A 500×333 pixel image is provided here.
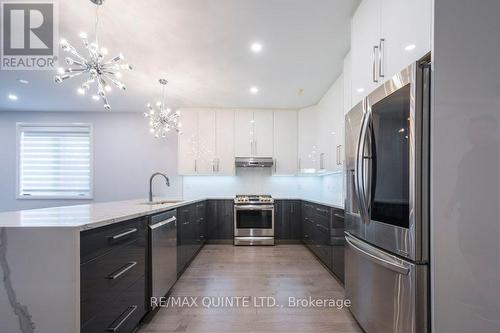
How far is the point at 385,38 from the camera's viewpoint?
5.02 ft

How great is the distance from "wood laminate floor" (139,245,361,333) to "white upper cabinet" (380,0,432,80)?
189 cm

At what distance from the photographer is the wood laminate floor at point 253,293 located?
1.88 metres

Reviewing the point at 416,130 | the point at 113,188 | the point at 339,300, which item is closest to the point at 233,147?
the point at 113,188

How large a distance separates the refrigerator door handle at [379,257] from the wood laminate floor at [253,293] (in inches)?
26.3

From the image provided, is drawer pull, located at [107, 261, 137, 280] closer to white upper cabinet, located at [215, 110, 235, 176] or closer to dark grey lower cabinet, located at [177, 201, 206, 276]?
dark grey lower cabinet, located at [177, 201, 206, 276]

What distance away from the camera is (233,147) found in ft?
15.7

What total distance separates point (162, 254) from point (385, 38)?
234 cm

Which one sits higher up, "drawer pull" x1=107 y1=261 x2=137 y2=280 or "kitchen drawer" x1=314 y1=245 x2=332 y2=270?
"drawer pull" x1=107 y1=261 x2=137 y2=280

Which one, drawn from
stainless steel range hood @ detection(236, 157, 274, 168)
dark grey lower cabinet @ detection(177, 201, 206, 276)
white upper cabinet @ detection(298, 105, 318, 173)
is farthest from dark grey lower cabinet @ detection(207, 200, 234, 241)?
white upper cabinet @ detection(298, 105, 318, 173)

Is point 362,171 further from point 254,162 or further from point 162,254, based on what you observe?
point 254,162

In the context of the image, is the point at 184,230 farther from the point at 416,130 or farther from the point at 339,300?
the point at 416,130

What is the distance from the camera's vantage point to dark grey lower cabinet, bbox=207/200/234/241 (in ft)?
14.7

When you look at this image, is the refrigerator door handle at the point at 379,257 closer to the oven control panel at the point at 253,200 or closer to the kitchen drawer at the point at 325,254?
the kitchen drawer at the point at 325,254

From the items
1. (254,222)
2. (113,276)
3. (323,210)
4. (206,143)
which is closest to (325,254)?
(323,210)
